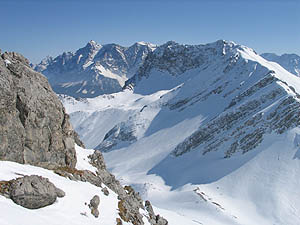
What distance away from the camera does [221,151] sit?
275 feet

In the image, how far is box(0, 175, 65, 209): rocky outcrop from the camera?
17859 millimetres

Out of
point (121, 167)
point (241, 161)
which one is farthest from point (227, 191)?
point (121, 167)

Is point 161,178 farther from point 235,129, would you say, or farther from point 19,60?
point 19,60

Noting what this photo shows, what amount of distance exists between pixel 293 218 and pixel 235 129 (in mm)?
36608

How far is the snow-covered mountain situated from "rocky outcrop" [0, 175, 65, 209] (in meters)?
23.8

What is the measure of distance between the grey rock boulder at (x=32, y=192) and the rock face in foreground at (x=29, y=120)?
426 centimetres

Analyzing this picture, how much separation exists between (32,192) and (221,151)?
69762mm

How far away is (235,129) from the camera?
89.6 meters

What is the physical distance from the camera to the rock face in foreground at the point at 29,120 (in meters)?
22.7

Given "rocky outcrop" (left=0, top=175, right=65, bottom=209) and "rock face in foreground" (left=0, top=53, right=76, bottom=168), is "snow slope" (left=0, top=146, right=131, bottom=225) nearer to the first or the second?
"rocky outcrop" (left=0, top=175, right=65, bottom=209)

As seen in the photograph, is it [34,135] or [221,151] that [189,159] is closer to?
[221,151]

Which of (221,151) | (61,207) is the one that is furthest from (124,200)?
(221,151)

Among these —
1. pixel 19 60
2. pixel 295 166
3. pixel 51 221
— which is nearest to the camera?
pixel 51 221

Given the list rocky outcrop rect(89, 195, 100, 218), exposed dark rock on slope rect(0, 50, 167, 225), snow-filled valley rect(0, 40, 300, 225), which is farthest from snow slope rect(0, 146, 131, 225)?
exposed dark rock on slope rect(0, 50, 167, 225)
